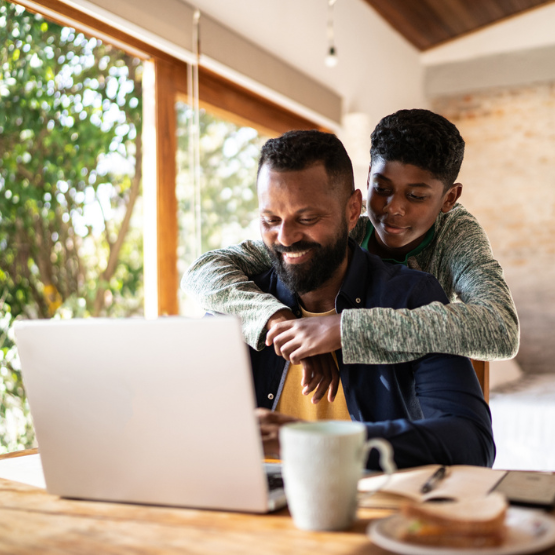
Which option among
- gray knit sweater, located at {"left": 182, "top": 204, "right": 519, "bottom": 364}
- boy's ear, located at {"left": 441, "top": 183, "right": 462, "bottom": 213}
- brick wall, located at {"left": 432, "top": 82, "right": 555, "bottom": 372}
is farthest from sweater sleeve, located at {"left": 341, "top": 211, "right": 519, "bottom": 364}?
brick wall, located at {"left": 432, "top": 82, "right": 555, "bottom": 372}

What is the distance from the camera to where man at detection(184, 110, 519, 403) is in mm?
1072

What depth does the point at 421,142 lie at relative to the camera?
4.72 ft

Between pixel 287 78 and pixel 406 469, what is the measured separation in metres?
2.91

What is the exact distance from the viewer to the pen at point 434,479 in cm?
80

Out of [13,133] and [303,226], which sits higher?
[13,133]

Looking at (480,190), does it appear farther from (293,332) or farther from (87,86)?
(293,332)

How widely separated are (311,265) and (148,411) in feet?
2.09

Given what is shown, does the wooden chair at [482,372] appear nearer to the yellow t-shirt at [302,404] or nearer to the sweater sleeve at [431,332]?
the sweater sleeve at [431,332]

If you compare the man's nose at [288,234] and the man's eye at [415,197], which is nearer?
the man's nose at [288,234]

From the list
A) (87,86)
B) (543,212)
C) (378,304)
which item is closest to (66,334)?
(378,304)

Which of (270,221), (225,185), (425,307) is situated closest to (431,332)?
(425,307)

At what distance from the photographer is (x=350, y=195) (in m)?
1.40

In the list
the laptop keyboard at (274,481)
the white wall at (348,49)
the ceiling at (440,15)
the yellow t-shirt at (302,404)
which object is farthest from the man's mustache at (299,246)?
the ceiling at (440,15)

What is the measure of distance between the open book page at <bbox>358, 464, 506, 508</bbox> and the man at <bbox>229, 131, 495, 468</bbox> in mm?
225
